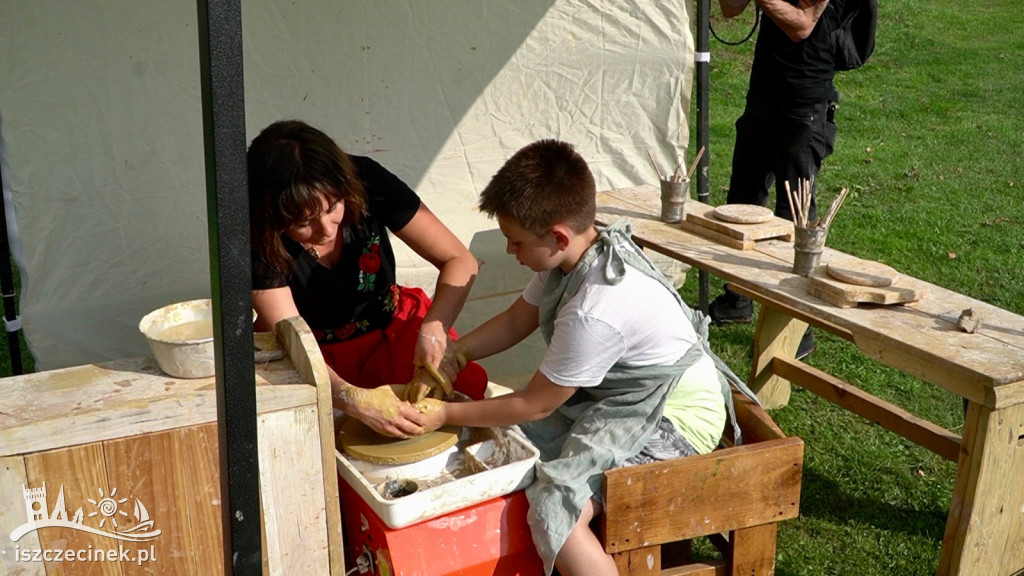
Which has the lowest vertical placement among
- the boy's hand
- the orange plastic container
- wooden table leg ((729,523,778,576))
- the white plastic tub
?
wooden table leg ((729,523,778,576))

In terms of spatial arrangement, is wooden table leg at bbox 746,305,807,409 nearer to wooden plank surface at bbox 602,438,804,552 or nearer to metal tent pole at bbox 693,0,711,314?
metal tent pole at bbox 693,0,711,314

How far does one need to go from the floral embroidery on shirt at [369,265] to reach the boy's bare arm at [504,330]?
370 millimetres

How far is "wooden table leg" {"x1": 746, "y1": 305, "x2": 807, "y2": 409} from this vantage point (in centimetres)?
342

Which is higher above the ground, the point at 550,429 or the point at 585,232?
the point at 585,232

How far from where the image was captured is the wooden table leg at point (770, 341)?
11.2ft

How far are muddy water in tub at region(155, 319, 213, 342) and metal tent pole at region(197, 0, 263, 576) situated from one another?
0.67 meters

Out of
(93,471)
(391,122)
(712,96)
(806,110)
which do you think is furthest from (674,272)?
(712,96)

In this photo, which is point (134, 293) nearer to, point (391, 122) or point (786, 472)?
point (391, 122)

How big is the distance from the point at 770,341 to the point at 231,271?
2.56 meters

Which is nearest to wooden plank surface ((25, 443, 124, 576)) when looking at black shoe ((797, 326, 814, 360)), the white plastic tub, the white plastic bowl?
the white plastic bowl

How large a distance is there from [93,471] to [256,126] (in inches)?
70.2

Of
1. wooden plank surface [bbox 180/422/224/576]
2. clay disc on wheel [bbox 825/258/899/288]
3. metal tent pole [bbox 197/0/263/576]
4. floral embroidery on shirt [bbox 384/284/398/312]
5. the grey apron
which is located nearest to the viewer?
metal tent pole [bbox 197/0/263/576]

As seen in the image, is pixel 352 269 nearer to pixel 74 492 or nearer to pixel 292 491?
pixel 292 491

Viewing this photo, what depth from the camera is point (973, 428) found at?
2143 millimetres
